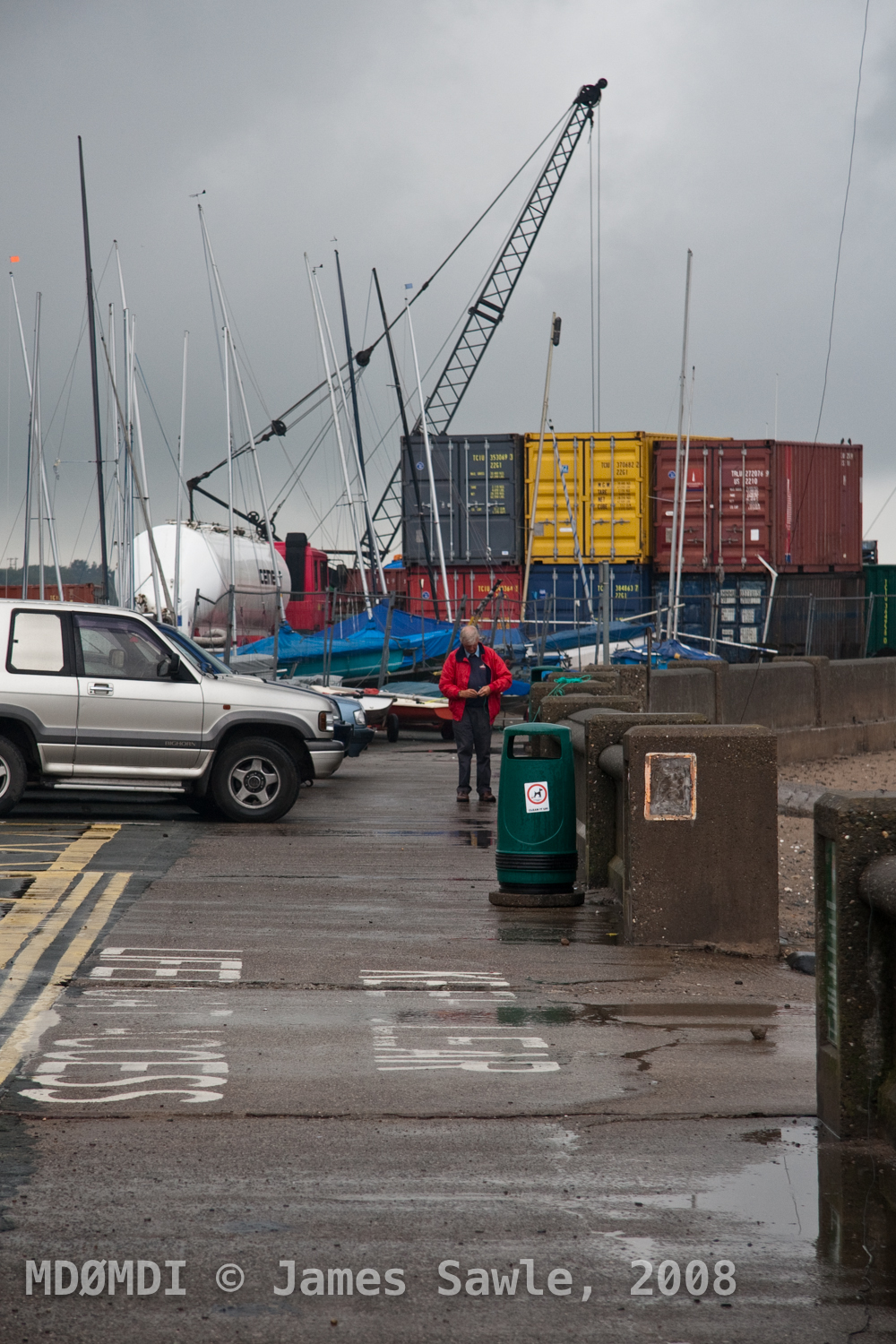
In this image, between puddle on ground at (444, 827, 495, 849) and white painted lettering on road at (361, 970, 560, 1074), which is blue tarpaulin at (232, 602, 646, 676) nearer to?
puddle on ground at (444, 827, 495, 849)

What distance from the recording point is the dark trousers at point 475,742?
16.2 meters

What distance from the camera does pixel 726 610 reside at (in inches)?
1364

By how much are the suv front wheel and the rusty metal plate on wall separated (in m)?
6.25

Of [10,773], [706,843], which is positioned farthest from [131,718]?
[706,843]

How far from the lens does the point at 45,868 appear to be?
1095 centimetres

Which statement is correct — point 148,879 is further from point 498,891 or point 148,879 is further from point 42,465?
point 42,465

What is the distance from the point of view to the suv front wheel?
46.2ft

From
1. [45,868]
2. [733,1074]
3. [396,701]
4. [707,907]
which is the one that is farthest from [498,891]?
[396,701]

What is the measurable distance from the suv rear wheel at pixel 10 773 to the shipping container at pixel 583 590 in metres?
20.8

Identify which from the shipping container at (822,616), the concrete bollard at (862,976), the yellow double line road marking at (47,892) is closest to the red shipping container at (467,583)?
the shipping container at (822,616)

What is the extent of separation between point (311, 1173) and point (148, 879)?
6334 millimetres

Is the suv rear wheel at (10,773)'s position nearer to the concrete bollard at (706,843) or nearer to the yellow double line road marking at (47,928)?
the yellow double line road marking at (47,928)

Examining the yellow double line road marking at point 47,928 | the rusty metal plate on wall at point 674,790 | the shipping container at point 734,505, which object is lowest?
the yellow double line road marking at point 47,928

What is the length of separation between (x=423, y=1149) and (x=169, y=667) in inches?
376
